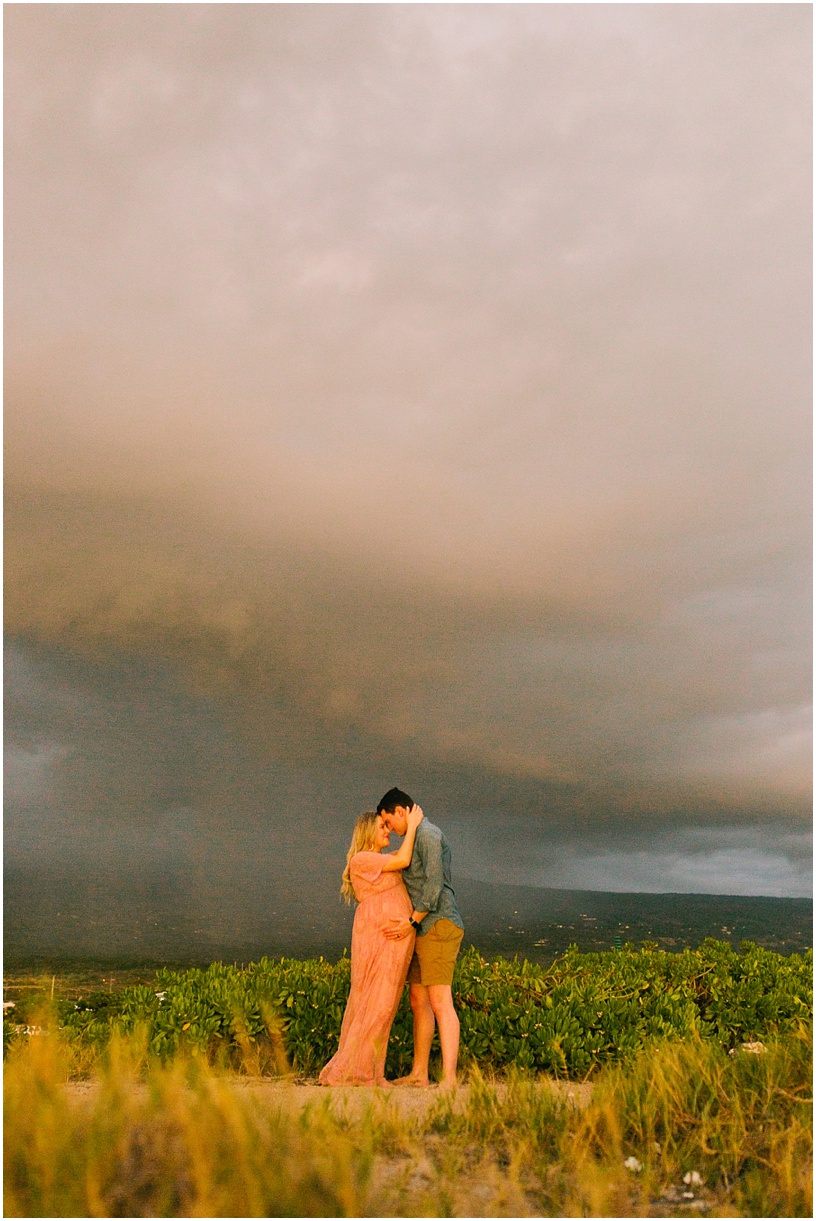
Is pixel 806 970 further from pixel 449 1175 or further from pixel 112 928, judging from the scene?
pixel 112 928

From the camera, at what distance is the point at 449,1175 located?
4.98 metres

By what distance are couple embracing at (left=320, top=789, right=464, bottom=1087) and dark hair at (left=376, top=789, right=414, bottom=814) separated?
0.01 m

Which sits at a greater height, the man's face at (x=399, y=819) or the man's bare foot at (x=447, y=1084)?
the man's face at (x=399, y=819)

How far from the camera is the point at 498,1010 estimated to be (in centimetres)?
939

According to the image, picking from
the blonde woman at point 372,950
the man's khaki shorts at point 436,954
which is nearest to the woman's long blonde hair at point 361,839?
the blonde woman at point 372,950

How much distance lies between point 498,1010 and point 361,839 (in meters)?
2.42

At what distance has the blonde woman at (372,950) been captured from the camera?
8.36 meters

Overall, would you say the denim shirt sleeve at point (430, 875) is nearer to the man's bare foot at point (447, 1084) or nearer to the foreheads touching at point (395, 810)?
the foreheads touching at point (395, 810)

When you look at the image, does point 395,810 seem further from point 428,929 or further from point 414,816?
point 428,929

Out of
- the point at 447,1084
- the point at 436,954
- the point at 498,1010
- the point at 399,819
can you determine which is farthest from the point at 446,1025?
the point at 399,819

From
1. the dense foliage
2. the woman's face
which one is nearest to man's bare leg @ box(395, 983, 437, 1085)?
the dense foliage

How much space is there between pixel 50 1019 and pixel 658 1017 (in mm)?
6324

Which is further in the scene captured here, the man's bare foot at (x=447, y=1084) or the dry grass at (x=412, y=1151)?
the man's bare foot at (x=447, y=1084)

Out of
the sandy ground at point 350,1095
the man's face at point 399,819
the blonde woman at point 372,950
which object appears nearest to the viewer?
the sandy ground at point 350,1095
